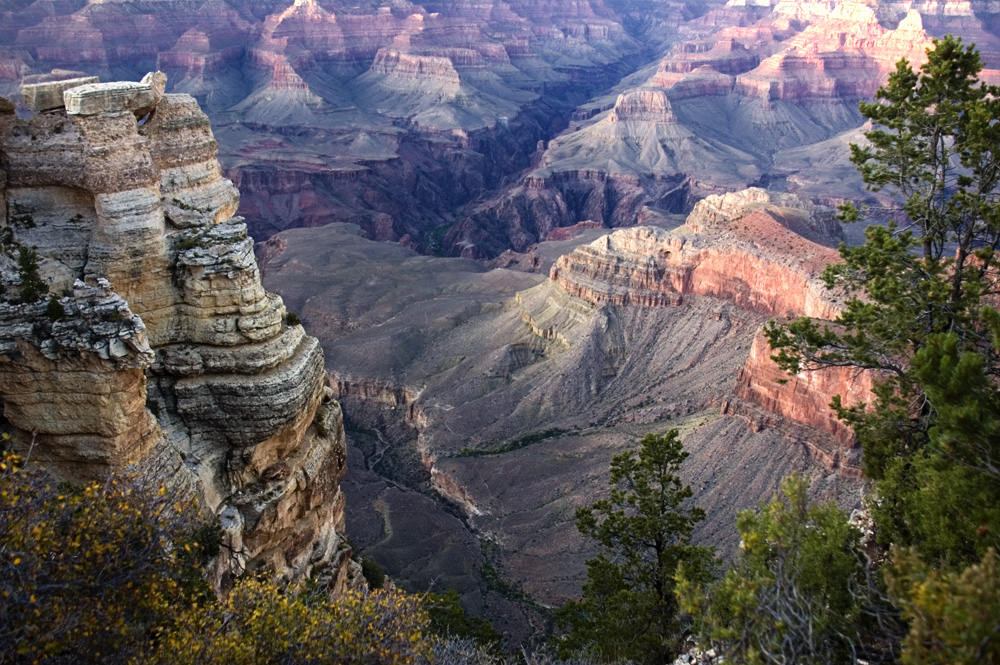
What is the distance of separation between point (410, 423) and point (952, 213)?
163 ft

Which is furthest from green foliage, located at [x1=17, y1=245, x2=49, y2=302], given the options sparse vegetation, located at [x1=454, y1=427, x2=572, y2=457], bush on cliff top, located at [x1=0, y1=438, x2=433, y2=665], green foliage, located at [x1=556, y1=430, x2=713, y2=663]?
sparse vegetation, located at [x1=454, y1=427, x2=572, y2=457]

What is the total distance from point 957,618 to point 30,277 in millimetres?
23409

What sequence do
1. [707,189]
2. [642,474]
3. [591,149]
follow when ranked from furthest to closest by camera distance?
[591,149], [707,189], [642,474]

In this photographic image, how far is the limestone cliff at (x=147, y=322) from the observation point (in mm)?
22516

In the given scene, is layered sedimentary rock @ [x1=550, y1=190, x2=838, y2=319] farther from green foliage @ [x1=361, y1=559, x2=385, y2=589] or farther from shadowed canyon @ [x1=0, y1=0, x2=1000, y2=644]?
green foliage @ [x1=361, y1=559, x2=385, y2=589]

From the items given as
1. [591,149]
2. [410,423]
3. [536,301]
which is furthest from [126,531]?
[591,149]

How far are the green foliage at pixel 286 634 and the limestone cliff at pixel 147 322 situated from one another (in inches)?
278

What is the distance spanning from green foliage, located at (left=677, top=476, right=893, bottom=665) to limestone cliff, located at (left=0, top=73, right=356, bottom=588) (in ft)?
51.4

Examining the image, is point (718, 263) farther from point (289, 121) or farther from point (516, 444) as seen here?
point (289, 121)

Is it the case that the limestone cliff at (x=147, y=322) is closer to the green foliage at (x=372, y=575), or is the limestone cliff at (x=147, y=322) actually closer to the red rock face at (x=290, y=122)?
the green foliage at (x=372, y=575)

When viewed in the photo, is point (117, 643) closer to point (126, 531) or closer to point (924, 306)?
point (126, 531)

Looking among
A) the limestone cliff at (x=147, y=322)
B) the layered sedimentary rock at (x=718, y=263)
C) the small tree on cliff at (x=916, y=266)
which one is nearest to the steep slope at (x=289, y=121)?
the layered sedimentary rock at (x=718, y=263)

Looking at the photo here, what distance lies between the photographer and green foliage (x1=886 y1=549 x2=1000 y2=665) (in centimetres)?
1118

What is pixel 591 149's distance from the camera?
171125 millimetres
